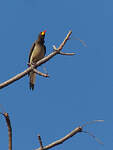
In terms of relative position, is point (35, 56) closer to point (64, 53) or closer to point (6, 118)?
point (64, 53)

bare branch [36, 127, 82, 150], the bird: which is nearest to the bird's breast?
the bird

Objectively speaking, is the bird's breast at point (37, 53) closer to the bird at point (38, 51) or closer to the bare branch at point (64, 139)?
the bird at point (38, 51)

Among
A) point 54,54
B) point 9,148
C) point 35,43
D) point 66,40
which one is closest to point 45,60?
point 54,54

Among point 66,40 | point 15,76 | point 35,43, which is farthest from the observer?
point 35,43

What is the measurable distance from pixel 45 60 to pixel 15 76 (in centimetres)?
62

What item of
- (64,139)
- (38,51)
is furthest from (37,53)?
(64,139)

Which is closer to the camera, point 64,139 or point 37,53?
point 64,139

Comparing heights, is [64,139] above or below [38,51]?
below

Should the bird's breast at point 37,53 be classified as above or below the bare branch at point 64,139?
above

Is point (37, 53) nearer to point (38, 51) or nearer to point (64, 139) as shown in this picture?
point (38, 51)

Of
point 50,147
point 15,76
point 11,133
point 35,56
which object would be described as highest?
point 35,56

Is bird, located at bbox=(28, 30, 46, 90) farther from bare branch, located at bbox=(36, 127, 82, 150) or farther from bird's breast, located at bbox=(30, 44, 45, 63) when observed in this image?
bare branch, located at bbox=(36, 127, 82, 150)

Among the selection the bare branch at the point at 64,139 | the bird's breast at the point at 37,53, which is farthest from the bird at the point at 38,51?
the bare branch at the point at 64,139

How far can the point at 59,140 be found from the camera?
2.71 metres
